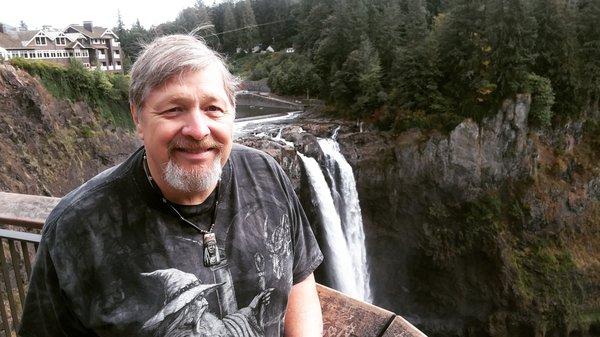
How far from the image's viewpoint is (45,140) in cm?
1555

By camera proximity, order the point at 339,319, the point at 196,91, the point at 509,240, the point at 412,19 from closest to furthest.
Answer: the point at 196,91
the point at 339,319
the point at 509,240
the point at 412,19

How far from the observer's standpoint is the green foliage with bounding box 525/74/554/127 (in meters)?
20.7

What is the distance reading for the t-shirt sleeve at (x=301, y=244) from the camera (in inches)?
79.5

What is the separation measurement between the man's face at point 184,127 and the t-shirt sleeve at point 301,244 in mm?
478

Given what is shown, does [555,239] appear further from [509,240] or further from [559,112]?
[559,112]

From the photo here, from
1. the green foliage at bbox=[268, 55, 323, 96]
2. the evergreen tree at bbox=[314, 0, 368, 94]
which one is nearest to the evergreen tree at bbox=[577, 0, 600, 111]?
the evergreen tree at bbox=[314, 0, 368, 94]

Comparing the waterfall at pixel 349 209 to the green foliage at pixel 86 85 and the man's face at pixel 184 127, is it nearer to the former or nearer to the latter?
the green foliage at pixel 86 85

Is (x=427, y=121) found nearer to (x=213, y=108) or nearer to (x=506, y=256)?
(x=506, y=256)

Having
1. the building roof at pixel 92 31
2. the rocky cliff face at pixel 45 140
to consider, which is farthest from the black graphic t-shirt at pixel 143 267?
the building roof at pixel 92 31

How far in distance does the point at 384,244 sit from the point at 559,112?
34.2ft

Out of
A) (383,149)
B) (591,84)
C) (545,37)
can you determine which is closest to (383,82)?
(383,149)

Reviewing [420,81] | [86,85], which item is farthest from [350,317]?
[420,81]

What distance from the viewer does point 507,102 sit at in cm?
2081

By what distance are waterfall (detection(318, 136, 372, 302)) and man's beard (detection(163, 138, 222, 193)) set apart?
60.4ft
